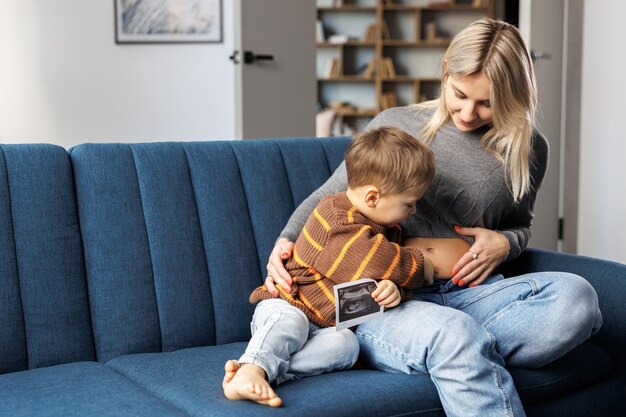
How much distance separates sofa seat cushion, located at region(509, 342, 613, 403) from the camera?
1.94 meters

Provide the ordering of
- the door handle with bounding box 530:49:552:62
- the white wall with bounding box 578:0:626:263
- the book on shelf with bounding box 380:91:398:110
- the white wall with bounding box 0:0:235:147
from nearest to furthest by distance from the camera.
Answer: the white wall with bounding box 578:0:626:263, the door handle with bounding box 530:49:552:62, the white wall with bounding box 0:0:235:147, the book on shelf with bounding box 380:91:398:110

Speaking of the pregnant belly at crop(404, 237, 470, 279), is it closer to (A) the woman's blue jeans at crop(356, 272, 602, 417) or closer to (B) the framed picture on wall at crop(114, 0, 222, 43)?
(A) the woman's blue jeans at crop(356, 272, 602, 417)

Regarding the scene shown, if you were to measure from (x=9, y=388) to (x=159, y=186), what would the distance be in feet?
2.13

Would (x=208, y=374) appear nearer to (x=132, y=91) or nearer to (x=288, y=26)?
(x=288, y=26)

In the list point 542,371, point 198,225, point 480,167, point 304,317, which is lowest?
point 542,371

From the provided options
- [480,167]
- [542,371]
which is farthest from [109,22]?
[542,371]

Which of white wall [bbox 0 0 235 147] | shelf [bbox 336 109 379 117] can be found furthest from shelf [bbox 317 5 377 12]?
white wall [bbox 0 0 235 147]

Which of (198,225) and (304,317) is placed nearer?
(304,317)

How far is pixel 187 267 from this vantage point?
2184mm

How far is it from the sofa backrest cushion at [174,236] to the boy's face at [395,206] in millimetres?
469

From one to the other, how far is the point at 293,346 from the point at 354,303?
0.50 ft

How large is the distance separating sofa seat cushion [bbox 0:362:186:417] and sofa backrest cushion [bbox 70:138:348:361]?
0.20 meters

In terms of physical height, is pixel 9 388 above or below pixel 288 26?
below

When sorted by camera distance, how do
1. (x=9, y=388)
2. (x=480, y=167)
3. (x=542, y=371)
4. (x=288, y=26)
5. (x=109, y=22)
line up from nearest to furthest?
(x=9, y=388)
(x=542, y=371)
(x=480, y=167)
(x=288, y=26)
(x=109, y=22)
